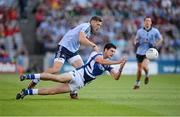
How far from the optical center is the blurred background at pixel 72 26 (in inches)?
1438

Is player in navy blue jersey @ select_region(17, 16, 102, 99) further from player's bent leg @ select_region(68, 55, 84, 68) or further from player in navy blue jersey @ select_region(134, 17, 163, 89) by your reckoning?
player in navy blue jersey @ select_region(134, 17, 163, 89)

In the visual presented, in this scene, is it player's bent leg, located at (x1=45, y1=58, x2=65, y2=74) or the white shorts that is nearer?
the white shorts

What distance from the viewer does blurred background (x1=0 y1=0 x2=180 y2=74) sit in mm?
36531

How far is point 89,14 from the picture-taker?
3881 cm

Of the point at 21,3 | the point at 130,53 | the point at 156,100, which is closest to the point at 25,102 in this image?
the point at 156,100

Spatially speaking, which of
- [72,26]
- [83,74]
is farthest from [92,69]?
[72,26]

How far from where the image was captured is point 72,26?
36.8 meters

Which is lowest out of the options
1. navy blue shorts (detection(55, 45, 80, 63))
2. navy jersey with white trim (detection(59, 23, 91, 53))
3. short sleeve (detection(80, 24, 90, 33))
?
navy blue shorts (detection(55, 45, 80, 63))

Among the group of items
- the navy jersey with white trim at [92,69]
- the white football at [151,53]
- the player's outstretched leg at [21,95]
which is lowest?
the player's outstretched leg at [21,95]

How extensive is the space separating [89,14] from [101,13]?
29.7 inches

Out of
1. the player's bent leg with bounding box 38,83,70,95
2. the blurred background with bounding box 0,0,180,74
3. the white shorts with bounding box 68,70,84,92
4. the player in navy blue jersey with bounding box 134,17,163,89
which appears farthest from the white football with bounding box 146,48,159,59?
the blurred background with bounding box 0,0,180,74

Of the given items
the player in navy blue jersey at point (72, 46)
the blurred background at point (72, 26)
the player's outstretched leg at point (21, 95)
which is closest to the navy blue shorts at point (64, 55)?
the player in navy blue jersey at point (72, 46)

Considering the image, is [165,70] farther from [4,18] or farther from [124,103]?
[124,103]

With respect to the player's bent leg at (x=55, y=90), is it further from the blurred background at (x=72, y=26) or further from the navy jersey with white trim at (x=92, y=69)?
the blurred background at (x=72, y=26)
